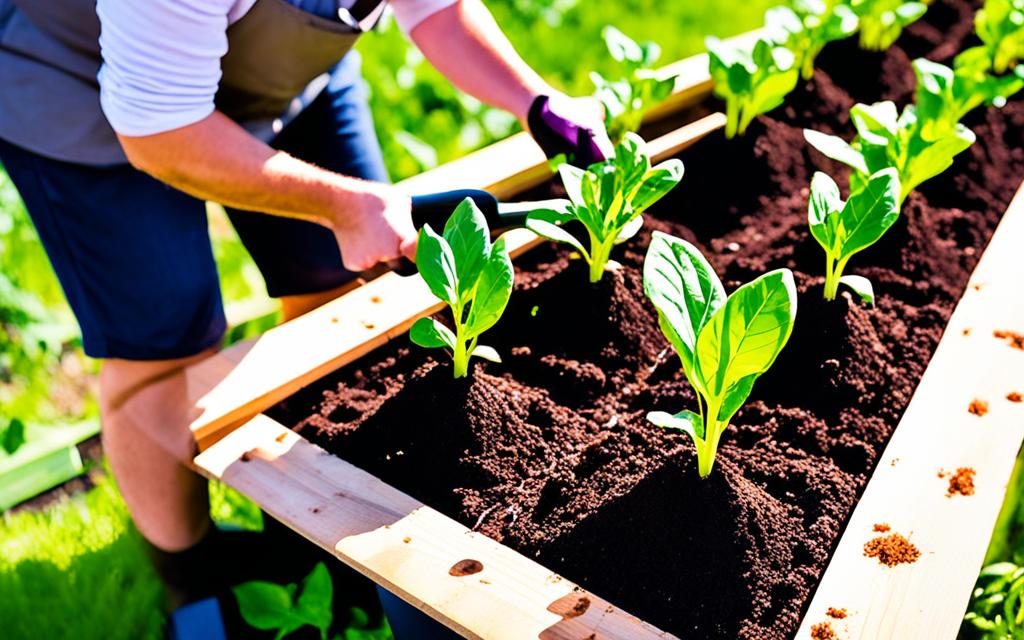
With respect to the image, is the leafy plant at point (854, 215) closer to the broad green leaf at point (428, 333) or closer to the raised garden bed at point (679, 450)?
the raised garden bed at point (679, 450)

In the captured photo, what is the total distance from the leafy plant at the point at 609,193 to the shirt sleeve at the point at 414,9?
632 mm

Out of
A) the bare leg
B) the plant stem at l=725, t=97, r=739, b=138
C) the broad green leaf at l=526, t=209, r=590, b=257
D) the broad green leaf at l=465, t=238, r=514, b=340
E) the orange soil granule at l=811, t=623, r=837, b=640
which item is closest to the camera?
the orange soil granule at l=811, t=623, r=837, b=640

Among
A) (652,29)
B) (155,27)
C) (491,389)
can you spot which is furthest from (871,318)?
(652,29)

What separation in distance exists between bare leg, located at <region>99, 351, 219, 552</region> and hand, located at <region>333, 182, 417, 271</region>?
498mm

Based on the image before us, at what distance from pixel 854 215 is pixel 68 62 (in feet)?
4.44

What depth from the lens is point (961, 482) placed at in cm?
135

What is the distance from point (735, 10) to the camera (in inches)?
161

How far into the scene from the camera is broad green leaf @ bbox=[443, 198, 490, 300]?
1.42 m

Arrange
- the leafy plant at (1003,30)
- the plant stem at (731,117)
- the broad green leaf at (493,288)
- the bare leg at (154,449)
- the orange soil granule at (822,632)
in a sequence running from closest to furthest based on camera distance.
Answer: the orange soil granule at (822,632) → the broad green leaf at (493,288) → the bare leg at (154,449) → the plant stem at (731,117) → the leafy plant at (1003,30)

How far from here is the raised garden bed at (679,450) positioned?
4.04 ft

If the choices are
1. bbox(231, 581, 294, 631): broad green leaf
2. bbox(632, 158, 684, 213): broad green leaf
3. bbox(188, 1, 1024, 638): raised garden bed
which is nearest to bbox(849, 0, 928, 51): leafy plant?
bbox(188, 1, 1024, 638): raised garden bed

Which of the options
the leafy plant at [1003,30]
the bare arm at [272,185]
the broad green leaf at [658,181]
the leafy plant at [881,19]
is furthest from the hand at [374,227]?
the leafy plant at [1003,30]

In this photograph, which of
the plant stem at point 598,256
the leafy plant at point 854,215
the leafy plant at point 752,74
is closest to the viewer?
the leafy plant at point 854,215

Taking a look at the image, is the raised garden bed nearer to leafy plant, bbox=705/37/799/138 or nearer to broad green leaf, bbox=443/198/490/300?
broad green leaf, bbox=443/198/490/300
